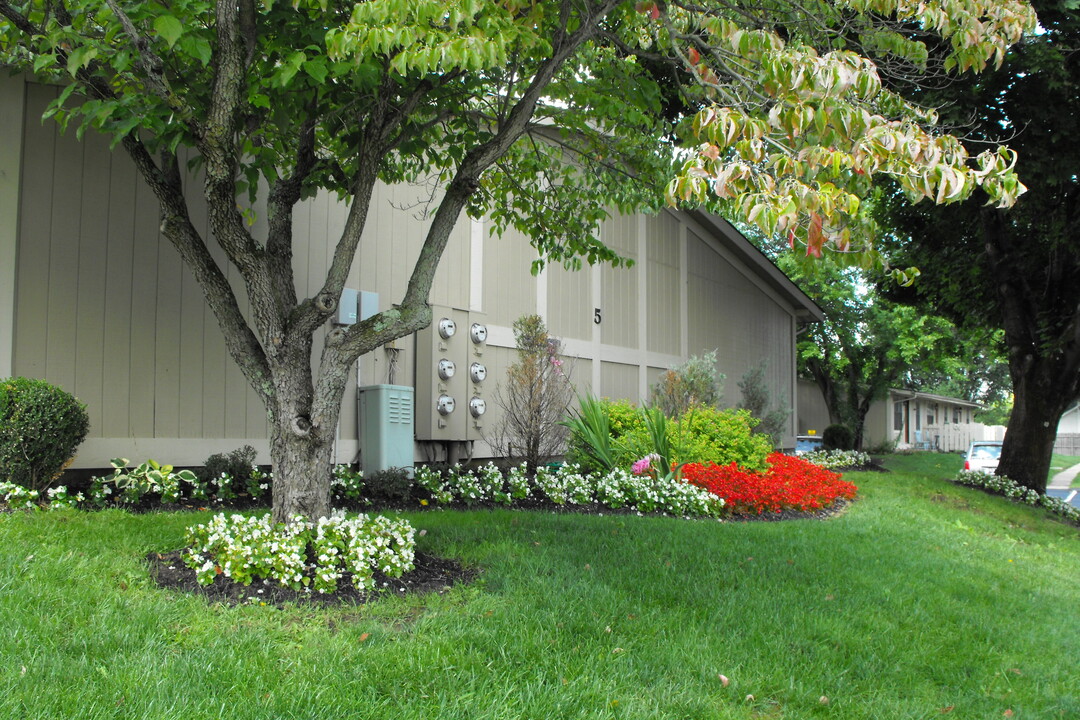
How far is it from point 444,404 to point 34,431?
412 cm

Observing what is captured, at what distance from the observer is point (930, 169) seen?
3086 millimetres

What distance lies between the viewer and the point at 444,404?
8.55 metres

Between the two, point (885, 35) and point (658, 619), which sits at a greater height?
point (885, 35)

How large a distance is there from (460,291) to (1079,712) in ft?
22.6

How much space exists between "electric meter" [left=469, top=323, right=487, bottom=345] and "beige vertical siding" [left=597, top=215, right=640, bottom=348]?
2.72m

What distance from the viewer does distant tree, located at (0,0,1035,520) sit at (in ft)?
10.8

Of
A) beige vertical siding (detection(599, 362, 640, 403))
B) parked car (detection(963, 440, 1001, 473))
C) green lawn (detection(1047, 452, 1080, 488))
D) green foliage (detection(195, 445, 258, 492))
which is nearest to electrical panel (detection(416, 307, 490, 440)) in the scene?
green foliage (detection(195, 445, 258, 492))

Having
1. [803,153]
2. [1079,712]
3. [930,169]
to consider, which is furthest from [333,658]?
[1079,712]

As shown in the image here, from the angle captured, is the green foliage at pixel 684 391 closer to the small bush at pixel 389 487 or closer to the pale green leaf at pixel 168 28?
the small bush at pixel 389 487

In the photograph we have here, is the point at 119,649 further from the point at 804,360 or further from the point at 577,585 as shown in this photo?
the point at 804,360

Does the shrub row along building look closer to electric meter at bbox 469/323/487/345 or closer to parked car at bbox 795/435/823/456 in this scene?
electric meter at bbox 469/323/487/345

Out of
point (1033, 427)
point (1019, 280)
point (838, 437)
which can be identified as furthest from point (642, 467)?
point (838, 437)

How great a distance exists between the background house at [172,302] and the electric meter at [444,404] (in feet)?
0.29

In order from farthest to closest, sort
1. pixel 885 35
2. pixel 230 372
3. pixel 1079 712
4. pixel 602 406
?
pixel 602 406 < pixel 230 372 < pixel 885 35 < pixel 1079 712
